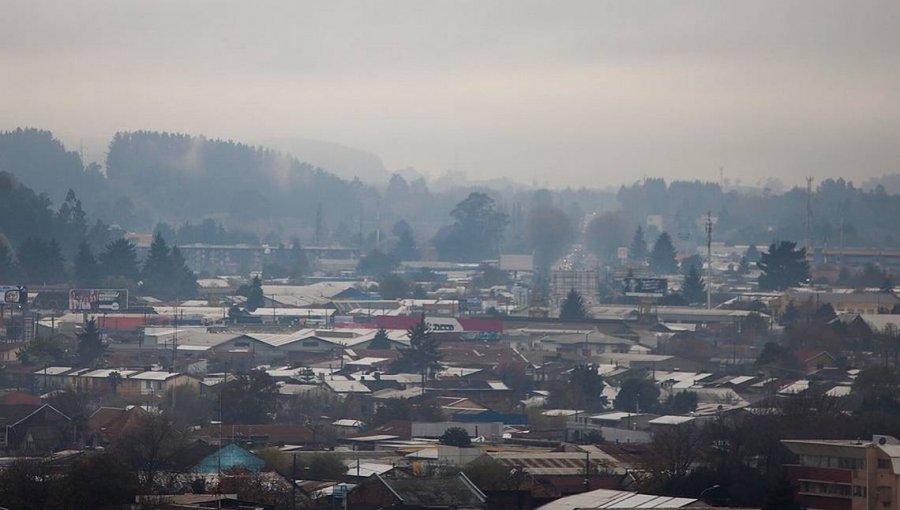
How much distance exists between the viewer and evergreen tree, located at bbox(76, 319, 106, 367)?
46.1 metres

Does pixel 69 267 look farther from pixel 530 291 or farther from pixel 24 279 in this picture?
pixel 530 291

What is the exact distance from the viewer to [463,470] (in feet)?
89.0

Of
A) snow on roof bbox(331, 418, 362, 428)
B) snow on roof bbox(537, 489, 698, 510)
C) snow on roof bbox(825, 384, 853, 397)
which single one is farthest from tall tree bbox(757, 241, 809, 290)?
snow on roof bbox(537, 489, 698, 510)

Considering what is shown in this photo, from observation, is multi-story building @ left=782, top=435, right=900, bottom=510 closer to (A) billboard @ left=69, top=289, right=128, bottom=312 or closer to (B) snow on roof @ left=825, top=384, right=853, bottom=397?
(B) snow on roof @ left=825, top=384, right=853, bottom=397

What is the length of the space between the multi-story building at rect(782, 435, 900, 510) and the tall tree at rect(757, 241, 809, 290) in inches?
1687

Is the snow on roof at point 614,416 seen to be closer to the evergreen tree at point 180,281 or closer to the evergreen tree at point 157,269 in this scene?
the evergreen tree at point 180,281

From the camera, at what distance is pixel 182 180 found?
424 feet

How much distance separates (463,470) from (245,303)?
35.0 m

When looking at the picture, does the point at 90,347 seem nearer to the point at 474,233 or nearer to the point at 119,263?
the point at 119,263

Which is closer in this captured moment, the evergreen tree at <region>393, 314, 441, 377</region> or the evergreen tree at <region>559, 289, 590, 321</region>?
the evergreen tree at <region>393, 314, 441, 377</region>

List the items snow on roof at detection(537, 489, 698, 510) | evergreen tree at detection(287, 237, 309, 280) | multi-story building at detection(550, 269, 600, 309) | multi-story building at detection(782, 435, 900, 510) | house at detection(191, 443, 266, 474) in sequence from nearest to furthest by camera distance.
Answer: snow on roof at detection(537, 489, 698, 510) → multi-story building at detection(782, 435, 900, 510) → house at detection(191, 443, 266, 474) → multi-story building at detection(550, 269, 600, 309) → evergreen tree at detection(287, 237, 309, 280)

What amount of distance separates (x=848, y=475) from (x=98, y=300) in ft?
117

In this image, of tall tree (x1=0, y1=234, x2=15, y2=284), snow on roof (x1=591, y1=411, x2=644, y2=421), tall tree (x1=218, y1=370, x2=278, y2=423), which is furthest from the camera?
tall tree (x1=0, y1=234, x2=15, y2=284)

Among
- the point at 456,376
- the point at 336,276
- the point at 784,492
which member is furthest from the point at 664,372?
the point at 336,276
